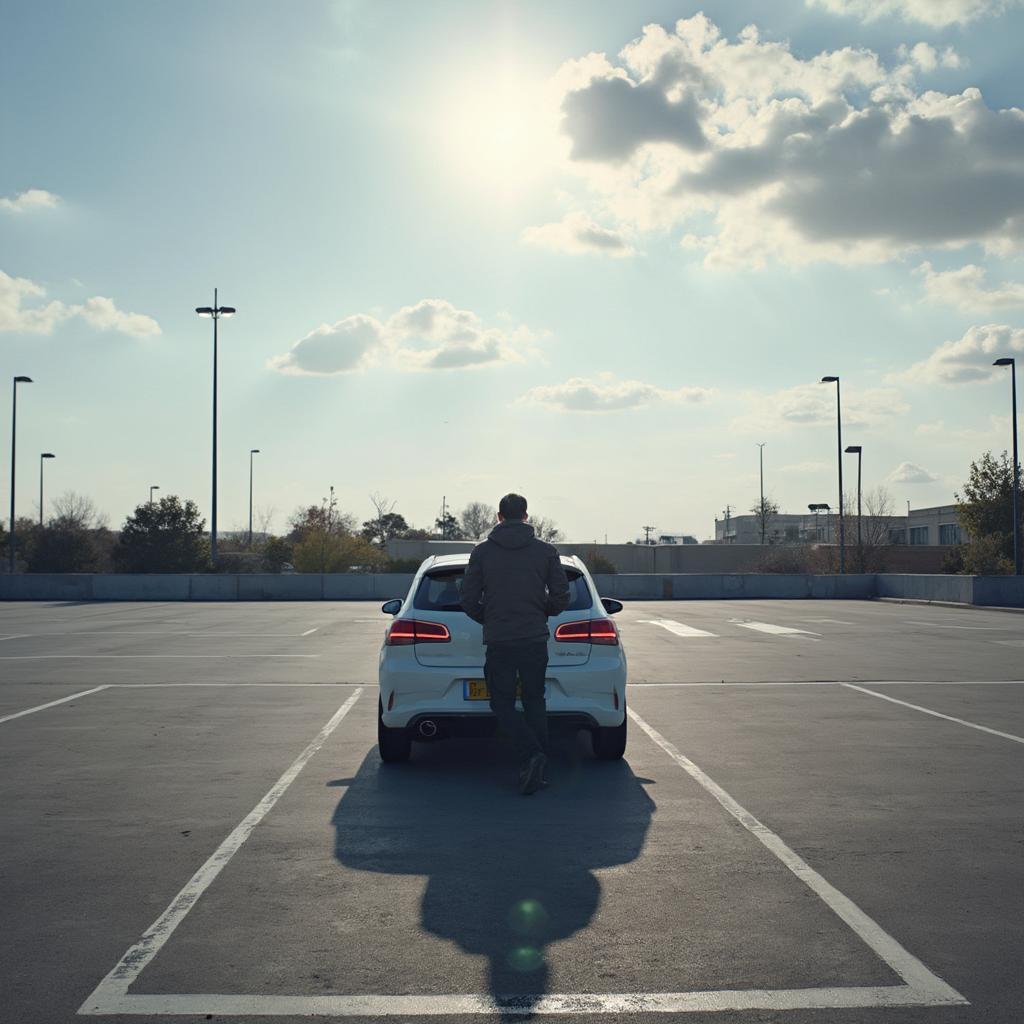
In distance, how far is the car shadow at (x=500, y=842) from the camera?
4.60m

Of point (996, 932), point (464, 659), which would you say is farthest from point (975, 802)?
point (464, 659)

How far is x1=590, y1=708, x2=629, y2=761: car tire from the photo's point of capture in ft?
28.3

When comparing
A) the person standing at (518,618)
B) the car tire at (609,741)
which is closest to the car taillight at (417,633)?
the person standing at (518,618)

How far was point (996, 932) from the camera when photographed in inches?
184

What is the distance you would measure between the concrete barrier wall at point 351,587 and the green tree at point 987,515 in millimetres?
5468

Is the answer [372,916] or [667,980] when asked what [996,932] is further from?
[372,916]

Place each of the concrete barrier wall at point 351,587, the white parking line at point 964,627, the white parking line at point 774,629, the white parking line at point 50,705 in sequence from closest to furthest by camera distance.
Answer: the white parking line at point 50,705
the white parking line at point 774,629
the white parking line at point 964,627
the concrete barrier wall at point 351,587

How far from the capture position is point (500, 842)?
6.21 metres

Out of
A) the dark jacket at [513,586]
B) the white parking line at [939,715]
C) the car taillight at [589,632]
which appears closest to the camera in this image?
the dark jacket at [513,586]

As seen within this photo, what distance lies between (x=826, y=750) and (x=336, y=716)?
Result: 4713 millimetres

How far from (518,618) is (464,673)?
37.0 inches

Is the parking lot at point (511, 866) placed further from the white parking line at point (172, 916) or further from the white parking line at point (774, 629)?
the white parking line at point (774, 629)

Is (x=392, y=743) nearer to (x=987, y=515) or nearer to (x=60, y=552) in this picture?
(x=987, y=515)

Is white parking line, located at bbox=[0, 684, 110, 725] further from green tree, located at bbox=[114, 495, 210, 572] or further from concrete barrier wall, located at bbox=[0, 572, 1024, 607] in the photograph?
green tree, located at bbox=[114, 495, 210, 572]
